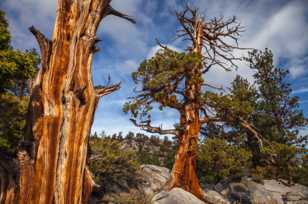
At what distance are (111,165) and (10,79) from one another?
6.43 m

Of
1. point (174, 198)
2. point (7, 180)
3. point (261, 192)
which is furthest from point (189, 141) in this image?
point (7, 180)

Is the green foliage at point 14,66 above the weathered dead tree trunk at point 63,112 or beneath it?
above

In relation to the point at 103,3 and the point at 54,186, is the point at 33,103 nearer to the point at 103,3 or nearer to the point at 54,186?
the point at 54,186

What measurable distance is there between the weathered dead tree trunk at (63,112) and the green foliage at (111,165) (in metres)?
→ 6.67

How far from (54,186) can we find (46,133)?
0.92m

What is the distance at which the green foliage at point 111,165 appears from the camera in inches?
456

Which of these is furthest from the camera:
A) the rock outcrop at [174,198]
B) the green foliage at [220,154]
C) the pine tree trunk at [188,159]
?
the pine tree trunk at [188,159]

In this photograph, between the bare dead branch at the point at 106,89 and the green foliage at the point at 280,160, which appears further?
the green foliage at the point at 280,160

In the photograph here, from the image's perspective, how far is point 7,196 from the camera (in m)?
5.96

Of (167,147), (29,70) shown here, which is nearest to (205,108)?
(29,70)

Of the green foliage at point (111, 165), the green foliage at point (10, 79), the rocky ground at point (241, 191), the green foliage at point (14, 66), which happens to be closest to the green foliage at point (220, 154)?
the rocky ground at point (241, 191)

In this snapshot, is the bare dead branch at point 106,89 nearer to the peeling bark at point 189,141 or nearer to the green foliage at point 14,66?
the green foliage at point 14,66

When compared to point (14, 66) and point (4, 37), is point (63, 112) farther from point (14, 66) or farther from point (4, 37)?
point (4, 37)

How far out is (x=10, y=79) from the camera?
24.4 feet
